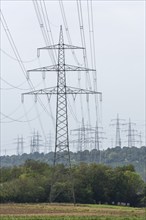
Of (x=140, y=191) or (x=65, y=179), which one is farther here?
(x=140, y=191)

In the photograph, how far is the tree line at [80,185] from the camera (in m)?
77.4

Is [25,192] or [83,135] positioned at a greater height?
[83,135]

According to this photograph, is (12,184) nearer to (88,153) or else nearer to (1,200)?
(1,200)

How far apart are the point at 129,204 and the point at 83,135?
13183 millimetres

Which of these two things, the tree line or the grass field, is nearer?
the grass field

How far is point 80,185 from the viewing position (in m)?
81.7

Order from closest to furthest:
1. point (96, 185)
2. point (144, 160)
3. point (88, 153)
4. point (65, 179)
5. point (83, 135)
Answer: point (65, 179)
point (96, 185)
point (83, 135)
point (88, 153)
point (144, 160)

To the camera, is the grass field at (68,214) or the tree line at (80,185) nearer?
the grass field at (68,214)

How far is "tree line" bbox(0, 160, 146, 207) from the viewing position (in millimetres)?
77375

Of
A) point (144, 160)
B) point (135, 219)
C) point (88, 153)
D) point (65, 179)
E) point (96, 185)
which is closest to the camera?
point (135, 219)

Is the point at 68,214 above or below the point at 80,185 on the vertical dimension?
below

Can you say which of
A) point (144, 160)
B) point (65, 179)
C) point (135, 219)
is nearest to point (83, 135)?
point (65, 179)

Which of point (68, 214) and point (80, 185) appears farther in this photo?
point (80, 185)

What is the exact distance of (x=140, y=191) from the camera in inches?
3351
